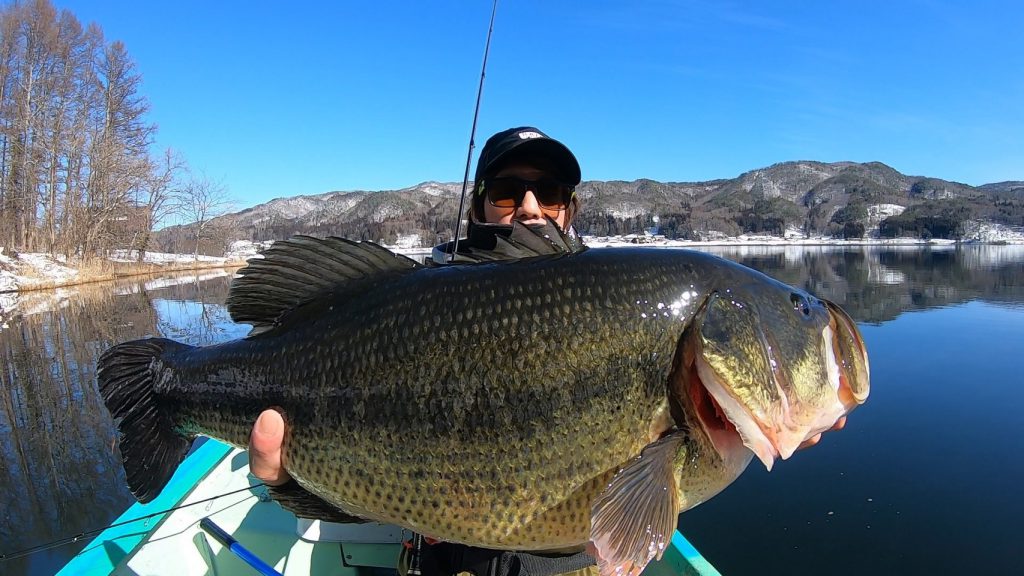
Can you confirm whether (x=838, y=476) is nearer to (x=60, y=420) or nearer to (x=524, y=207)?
(x=524, y=207)

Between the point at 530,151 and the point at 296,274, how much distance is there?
1708 mm

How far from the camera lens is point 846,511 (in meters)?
8.25

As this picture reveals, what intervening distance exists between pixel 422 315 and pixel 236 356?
90 cm

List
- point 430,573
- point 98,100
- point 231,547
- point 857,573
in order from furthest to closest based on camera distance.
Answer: point 98,100 < point 857,573 < point 231,547 < point 430,573

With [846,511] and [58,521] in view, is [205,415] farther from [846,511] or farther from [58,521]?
[846,511]

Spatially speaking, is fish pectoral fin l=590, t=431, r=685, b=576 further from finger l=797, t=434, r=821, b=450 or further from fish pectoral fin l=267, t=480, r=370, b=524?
fish pectoral fin l=267, t=480, r=370, b=524

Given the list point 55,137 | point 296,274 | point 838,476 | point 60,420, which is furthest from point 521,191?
point 55,137

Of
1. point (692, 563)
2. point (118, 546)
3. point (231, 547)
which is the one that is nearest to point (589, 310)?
point (692, 563)

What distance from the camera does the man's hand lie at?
6.77 ft

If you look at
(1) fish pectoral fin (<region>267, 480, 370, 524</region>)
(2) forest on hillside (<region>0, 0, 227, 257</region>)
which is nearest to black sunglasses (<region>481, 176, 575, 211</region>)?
(1) fish pectoral fin (<region>267, 480, 370, 524</region>)

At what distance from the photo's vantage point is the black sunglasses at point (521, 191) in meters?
3.39

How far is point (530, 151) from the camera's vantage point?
10.9ft

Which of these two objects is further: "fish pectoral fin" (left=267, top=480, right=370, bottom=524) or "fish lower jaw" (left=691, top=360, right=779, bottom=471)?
"fish pectoral fin" (left=267, top=480, right=370, bottom=524)

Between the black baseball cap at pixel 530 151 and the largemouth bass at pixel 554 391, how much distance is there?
4.48 ft
